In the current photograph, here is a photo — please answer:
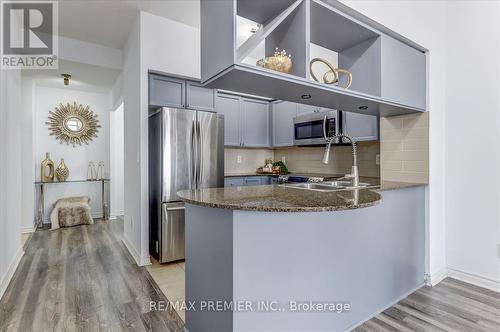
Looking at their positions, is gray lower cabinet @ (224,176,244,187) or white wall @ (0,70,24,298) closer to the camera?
white wall @ (0,70,24,298)

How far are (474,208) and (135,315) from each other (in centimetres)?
304

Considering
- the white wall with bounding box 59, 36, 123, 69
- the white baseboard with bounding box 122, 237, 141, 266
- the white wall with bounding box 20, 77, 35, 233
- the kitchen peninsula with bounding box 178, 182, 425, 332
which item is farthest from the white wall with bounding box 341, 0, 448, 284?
the white wall with bounding box 20, 77, 35, 233

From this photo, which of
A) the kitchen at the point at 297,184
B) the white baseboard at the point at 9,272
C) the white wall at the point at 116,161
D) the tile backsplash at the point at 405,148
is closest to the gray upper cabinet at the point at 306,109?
the kitchen at the point at 297,184

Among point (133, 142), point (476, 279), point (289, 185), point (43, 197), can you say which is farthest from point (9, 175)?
point (476, 279)

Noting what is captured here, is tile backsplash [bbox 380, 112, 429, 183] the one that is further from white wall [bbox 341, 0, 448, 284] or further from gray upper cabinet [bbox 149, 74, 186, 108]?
gray upper cabinet [bbox 149, 74, 186, 108]

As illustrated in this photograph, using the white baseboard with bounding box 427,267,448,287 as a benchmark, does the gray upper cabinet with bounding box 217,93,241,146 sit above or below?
above

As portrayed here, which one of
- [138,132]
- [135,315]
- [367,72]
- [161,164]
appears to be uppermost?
[367,72]

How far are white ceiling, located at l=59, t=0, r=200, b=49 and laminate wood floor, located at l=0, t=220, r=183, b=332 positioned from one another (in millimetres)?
2779

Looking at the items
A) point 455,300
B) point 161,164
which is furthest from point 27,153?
point 455,300

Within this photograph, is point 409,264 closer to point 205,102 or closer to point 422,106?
point 422,106

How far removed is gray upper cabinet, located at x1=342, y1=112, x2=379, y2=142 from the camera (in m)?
2.97

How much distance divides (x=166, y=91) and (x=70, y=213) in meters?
3.08

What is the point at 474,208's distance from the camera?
2.44m

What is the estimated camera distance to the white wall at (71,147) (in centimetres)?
492
